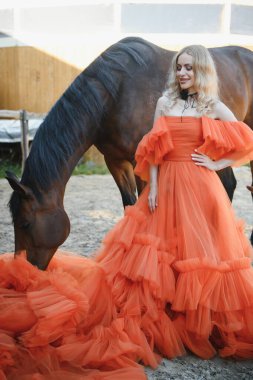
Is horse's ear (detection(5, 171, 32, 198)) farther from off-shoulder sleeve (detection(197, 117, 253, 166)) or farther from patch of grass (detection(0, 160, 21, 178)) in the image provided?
patch of grass (detection(0, 160, 21, 178))

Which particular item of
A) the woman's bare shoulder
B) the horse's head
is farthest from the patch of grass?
the woman's bare shoulder

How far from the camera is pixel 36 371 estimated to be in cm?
188

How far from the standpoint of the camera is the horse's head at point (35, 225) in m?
2.52

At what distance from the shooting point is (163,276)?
2293mm

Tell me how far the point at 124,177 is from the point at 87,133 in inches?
28.5

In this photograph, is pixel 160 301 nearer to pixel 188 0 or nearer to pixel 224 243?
pixel 224 243

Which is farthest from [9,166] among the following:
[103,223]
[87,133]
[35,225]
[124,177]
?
[35,225]

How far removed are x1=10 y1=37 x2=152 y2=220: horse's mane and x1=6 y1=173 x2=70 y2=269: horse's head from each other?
4cm

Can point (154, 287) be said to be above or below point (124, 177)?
below

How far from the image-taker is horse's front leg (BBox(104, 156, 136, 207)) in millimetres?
3367

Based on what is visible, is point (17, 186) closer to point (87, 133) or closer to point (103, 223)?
point (87, 133)

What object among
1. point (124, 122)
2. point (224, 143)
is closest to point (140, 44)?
point (124, 122)

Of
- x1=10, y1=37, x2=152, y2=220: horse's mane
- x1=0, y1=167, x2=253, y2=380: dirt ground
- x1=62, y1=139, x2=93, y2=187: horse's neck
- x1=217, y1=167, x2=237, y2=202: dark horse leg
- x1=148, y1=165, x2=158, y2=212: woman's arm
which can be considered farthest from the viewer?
x1=217, y1=167, x2=237, y2=202: dark horse leg

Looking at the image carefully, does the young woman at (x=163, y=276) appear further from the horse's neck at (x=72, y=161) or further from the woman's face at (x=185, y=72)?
the horse's neck at (x=72, y=161)
